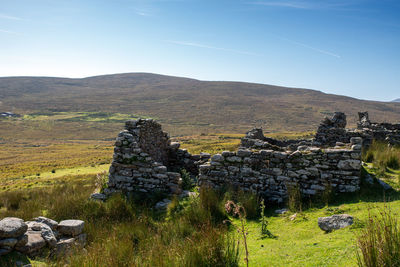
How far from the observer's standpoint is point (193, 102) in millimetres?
130250

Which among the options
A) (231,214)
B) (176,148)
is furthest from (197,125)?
(231,214)

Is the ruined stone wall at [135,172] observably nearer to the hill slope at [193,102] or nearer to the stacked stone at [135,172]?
the stacked stone at [135,172]

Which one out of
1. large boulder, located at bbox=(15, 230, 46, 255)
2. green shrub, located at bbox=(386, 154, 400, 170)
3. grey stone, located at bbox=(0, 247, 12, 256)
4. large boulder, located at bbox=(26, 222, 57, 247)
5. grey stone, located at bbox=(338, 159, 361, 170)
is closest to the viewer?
grey stone, located at bbox=(0, 247, 12, 256)

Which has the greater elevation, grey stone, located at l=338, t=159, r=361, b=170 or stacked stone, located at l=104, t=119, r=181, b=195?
grey stone, located at l=338, t=159, r=361, b=170

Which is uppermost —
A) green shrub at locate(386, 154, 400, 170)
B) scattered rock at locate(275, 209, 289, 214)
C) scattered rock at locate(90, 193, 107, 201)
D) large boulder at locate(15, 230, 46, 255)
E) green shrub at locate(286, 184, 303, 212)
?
green shrub at locate(386, 154, 400, 170)

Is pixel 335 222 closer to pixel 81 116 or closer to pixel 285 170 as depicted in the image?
pixel 285 170

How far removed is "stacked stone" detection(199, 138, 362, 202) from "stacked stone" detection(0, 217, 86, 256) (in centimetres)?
396

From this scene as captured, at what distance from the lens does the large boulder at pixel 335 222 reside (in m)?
4.95

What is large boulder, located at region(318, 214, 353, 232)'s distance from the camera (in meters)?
4.95

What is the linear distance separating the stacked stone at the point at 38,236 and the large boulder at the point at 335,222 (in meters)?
4.84

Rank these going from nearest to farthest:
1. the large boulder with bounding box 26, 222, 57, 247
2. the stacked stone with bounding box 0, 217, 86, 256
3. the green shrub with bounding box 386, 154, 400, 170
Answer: the stacked stone with bounding box 0, 217, 86, 256 < the large boulder with bounding box 26, 222, 57, 247 < the green shrub with bounding box 386, 154, 400, 170

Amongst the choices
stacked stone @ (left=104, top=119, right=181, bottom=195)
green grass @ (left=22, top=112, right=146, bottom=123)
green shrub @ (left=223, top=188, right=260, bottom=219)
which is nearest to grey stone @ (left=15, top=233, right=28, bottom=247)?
stacked stone @ (left=104, top=119, right=181, bottom=195)

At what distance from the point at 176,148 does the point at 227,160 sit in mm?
5259

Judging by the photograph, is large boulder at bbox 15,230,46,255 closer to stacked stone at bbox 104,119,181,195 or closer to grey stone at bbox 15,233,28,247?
grey stone at bbox 15,233,28,247
